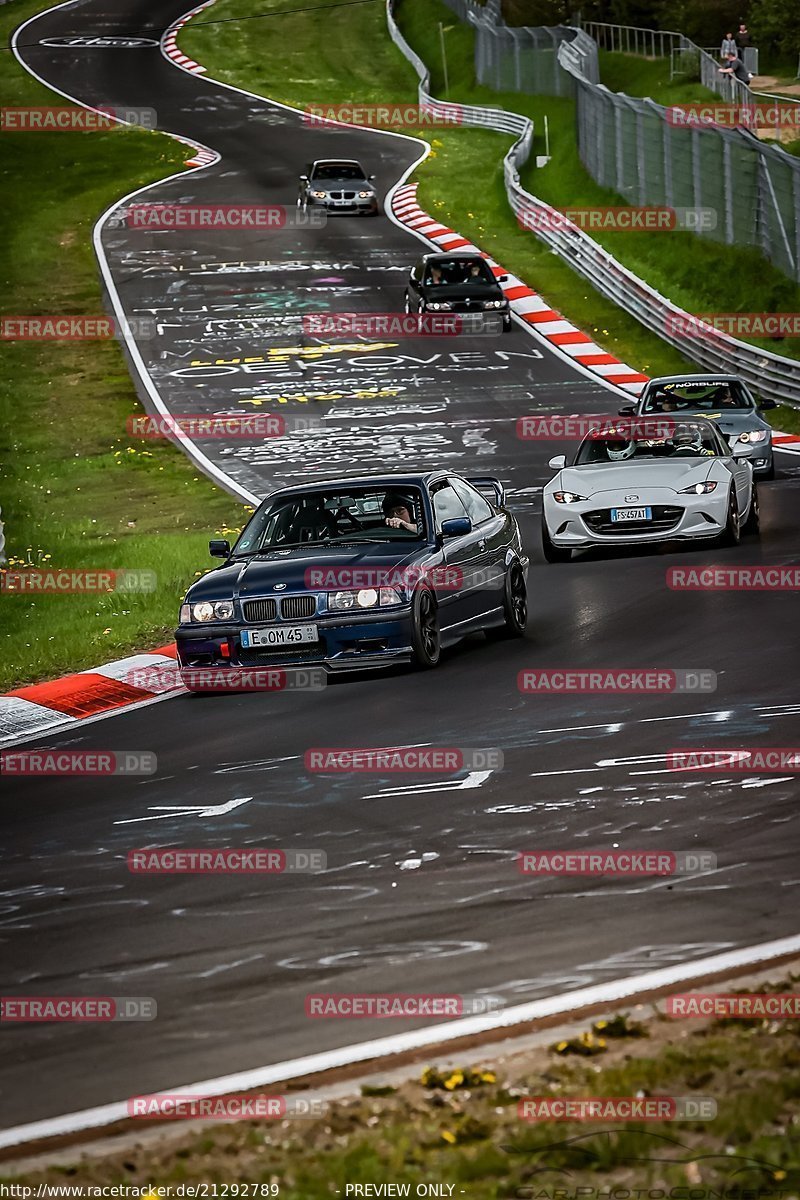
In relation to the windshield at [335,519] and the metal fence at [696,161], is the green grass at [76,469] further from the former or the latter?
the metal fence at [696,161]

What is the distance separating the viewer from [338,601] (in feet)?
42.7

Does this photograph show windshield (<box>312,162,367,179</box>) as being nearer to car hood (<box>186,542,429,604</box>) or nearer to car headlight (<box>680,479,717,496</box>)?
car headlight (<box>680,479,717,496</box>)

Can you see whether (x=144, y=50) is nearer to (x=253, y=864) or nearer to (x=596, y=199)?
(x=596, y=199)

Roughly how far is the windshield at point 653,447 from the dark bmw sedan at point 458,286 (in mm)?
16553

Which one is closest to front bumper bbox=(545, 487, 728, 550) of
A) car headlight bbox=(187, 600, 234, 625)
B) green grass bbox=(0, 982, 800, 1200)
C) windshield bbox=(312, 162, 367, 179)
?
car headlight bbox=(187, 600, 234, 625)

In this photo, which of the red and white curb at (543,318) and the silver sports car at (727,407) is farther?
the red and white curb at (543,318)

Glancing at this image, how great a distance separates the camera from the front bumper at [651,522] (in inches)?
682

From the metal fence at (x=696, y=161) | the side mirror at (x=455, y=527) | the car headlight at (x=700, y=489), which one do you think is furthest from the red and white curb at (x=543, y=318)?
the side mirror at (x=455, y=527)

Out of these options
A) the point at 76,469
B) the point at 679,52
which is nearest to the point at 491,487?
the point at 76,469

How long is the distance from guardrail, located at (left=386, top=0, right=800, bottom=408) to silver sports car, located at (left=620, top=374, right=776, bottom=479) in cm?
555

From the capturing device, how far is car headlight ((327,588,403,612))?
12945 mm

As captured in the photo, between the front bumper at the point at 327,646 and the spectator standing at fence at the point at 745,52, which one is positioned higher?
the spectator standing at fence at the point at 745,52

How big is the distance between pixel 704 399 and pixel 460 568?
32.3 ft

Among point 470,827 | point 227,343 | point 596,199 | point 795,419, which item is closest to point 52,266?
point 227,343
